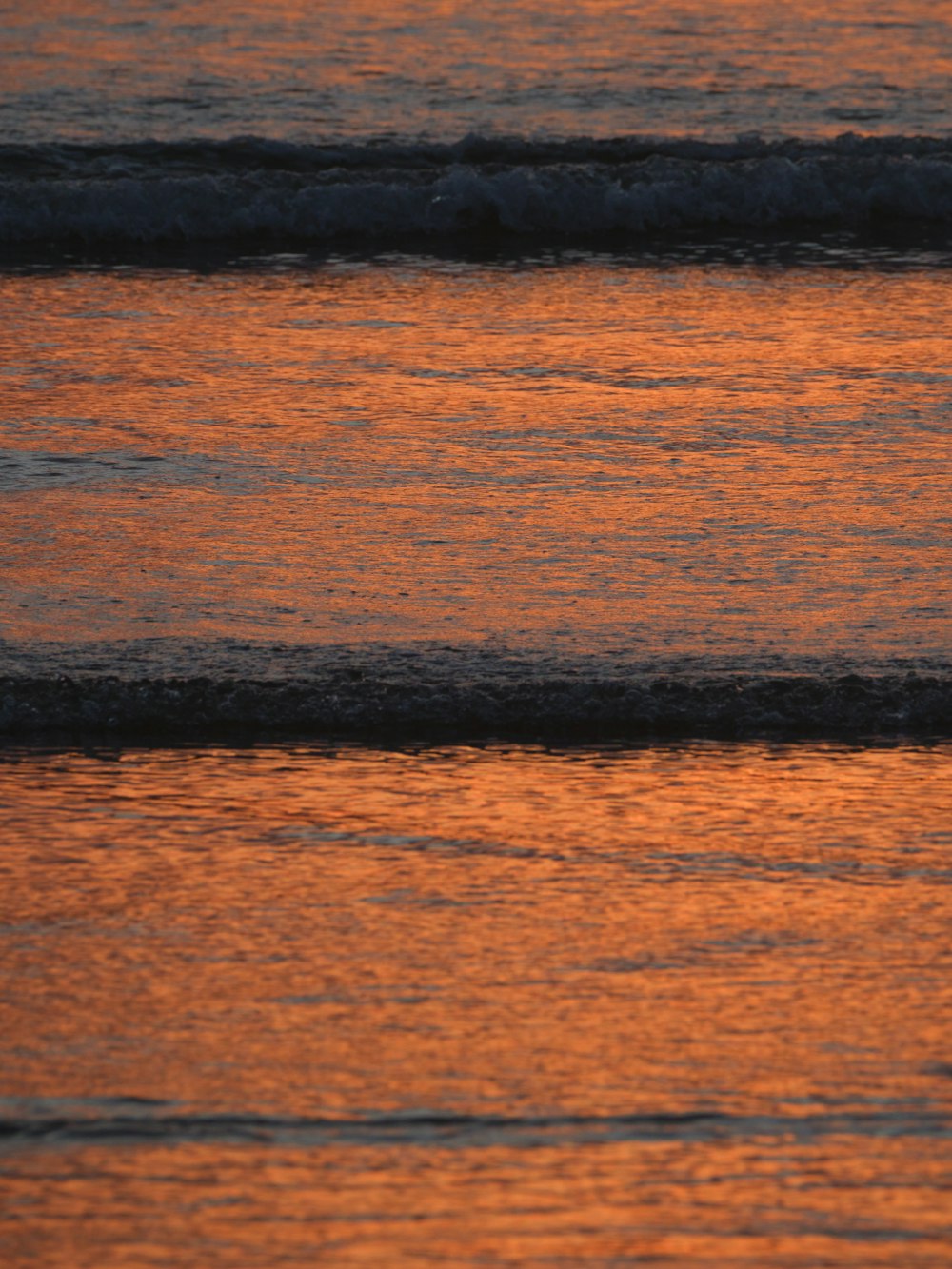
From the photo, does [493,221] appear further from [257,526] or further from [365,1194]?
[365,1194]

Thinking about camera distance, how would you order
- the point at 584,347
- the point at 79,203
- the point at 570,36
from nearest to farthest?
the point at 584,347 < the point at 79,203 < the point at 570,36

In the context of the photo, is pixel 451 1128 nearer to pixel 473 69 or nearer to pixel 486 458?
pixel 486 458

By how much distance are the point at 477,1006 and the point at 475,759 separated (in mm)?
700

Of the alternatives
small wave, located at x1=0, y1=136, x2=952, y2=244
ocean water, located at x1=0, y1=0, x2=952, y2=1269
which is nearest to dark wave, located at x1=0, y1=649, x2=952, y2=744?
ocean water, located at x1=0, y1=0, x2=952, y2=1269

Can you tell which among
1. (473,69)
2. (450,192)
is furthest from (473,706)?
(473,69)

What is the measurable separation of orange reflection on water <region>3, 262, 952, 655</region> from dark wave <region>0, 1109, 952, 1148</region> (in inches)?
51.0

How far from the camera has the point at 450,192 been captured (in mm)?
7508

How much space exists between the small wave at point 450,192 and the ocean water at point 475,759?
1.46 ft

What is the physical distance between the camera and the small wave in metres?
7.30

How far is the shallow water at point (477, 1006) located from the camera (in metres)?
2.09

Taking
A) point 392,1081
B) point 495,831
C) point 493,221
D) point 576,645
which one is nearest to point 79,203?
point 493,221

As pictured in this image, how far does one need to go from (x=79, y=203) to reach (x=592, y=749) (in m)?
4.82

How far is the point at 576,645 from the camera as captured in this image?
135 inches

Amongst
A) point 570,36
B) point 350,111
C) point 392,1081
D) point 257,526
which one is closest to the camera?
point 392,1081
